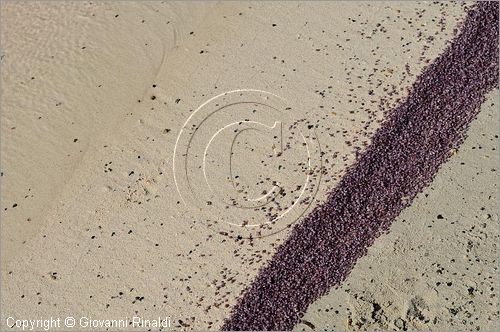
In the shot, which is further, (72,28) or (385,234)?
(72,28)

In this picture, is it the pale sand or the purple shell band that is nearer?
the purple shell band

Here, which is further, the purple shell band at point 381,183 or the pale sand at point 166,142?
the pale sand at point 166,142

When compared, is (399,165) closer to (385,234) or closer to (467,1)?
(385,234)

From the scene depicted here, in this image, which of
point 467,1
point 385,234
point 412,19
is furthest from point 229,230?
point 467,1
